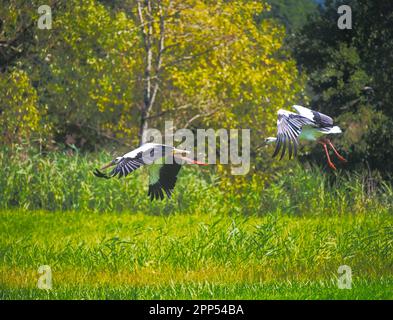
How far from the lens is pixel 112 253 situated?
1034cm

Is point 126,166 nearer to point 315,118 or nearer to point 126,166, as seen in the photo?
point 126,166

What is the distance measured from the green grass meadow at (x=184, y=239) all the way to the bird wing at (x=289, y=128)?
4.85 feet

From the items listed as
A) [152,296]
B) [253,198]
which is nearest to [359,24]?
[253,198]

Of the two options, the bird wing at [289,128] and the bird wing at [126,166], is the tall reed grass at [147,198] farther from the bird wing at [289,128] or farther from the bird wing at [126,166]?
the bird wing at [126,166]

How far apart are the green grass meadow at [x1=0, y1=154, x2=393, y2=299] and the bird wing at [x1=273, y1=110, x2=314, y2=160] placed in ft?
4.85

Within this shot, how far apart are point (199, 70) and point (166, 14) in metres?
1.52

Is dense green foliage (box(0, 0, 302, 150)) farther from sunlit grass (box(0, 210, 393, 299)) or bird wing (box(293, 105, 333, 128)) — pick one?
bird wing (box(293, 105, 333, 128))

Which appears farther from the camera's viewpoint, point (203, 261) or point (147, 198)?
point (147, 198)

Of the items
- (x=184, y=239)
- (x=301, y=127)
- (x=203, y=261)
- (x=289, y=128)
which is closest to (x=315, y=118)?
(x=301, y=127)

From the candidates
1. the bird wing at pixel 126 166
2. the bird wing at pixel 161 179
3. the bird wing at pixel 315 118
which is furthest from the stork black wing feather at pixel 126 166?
the bird wing at pixel 161 179

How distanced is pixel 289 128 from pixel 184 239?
299 centimetres

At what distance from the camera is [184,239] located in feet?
37.1
